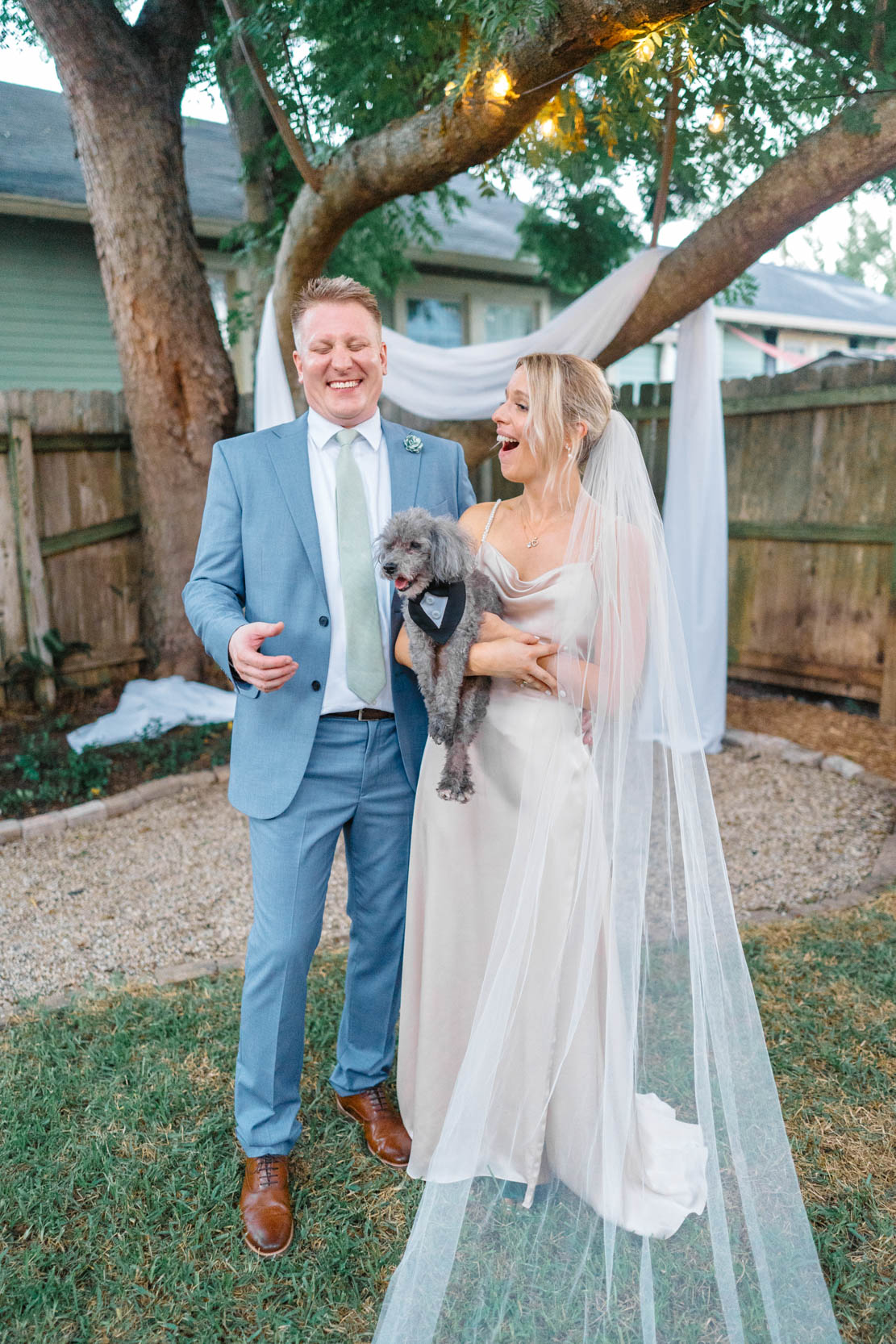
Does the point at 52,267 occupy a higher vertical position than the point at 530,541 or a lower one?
higher

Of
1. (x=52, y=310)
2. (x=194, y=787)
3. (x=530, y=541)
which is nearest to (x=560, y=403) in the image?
(x=530, y=541)

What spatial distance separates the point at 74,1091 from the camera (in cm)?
276

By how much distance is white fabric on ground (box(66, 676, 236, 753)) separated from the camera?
19.4ft

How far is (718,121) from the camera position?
16.3ft

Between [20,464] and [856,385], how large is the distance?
17.8 ft

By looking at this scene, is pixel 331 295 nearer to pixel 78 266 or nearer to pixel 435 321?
pixel 78 266

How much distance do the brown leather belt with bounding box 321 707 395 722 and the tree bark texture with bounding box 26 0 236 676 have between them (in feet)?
14.6

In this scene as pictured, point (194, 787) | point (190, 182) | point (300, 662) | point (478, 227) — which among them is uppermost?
point (478, 227)

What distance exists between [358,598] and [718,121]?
163 inches

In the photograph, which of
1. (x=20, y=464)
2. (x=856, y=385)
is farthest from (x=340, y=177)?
(x=856, y=385)

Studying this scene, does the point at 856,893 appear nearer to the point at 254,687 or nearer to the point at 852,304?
the point at 254,687

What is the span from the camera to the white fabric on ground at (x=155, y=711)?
5914 mm

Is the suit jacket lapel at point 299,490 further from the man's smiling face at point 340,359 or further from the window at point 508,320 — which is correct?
the window at point 508,320

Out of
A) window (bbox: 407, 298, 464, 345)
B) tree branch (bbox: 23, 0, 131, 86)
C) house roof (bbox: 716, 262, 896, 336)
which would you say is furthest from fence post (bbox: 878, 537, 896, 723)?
house roof (bbox: 716, 262, 896, 336)
